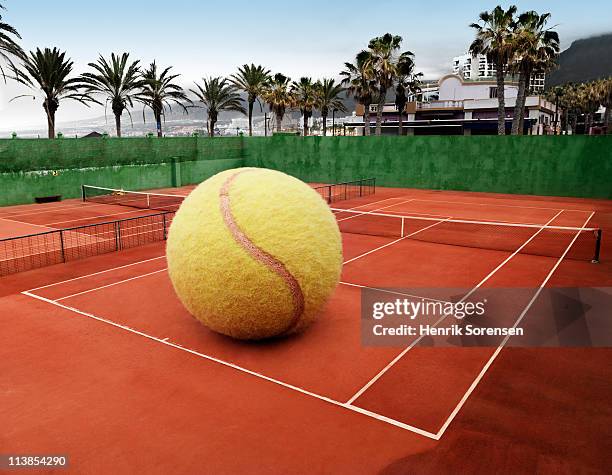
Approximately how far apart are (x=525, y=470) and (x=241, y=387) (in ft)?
10.6

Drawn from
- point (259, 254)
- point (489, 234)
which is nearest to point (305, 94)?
point (489, 234)

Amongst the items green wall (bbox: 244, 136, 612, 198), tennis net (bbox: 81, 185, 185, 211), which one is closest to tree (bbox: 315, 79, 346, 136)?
green wall (bbox: 244, 136, 612, 198)

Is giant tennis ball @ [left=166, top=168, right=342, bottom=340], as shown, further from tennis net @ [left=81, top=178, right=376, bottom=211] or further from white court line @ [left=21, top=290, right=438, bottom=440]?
tennis net @ [left=81, top=178, right=376, bottom=211]

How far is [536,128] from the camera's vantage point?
7781cm

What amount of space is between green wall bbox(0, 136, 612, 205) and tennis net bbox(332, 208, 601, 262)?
12.3 m

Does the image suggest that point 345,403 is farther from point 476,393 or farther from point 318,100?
point 318,100

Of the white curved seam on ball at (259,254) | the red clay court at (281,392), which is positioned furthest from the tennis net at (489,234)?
the white curved seam on ball at (259,254)

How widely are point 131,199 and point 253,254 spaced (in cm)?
2198

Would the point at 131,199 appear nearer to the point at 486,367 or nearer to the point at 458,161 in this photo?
the point at 458,161

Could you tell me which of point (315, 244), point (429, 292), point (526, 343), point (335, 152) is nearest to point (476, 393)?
point (526, 343)

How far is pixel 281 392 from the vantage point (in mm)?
6059

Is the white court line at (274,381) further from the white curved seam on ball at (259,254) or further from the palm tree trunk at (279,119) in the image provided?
the palm tree trunk at (279,119)

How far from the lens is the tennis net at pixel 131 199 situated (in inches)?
904

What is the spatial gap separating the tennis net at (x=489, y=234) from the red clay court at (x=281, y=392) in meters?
2.83
